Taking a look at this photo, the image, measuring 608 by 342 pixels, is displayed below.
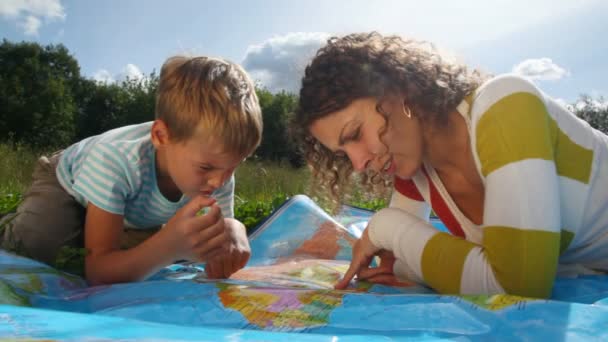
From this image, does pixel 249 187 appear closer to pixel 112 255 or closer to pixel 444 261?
pixel 112 255

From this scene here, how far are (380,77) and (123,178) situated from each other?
93 centimetres

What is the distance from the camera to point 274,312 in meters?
1.15

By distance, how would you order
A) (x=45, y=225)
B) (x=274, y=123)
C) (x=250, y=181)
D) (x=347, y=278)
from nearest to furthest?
1. (x=347, y=278)
2. (x=45, y=225)
3. (x=250, y=181)
4. (x=274, y=123)

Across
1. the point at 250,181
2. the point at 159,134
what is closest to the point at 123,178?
the point at 159,134

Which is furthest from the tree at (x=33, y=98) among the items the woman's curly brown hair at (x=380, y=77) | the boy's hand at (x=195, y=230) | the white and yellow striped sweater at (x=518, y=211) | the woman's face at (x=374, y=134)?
the white and yellow striped sweater at (x=518, y=211)

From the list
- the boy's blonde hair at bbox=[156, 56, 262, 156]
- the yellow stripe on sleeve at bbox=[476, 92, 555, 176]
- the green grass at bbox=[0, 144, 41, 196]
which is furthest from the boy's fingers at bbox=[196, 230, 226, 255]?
the green grass at bbox=[0, 144, 41, 196]

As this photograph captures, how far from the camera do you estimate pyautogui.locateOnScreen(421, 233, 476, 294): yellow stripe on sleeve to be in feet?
4.50

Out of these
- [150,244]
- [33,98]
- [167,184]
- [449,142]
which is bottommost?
[33,98]

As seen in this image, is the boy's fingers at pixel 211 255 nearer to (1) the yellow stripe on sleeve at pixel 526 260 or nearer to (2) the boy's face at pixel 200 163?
(2) the boy's face at pixel 200 163

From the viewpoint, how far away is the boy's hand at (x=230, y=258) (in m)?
1.73

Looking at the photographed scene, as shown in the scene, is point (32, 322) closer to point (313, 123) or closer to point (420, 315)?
point (420, 315)

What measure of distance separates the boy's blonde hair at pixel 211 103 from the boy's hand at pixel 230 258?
1.02 ft

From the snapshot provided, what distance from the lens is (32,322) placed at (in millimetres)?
934

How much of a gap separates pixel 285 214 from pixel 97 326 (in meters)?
1.86
